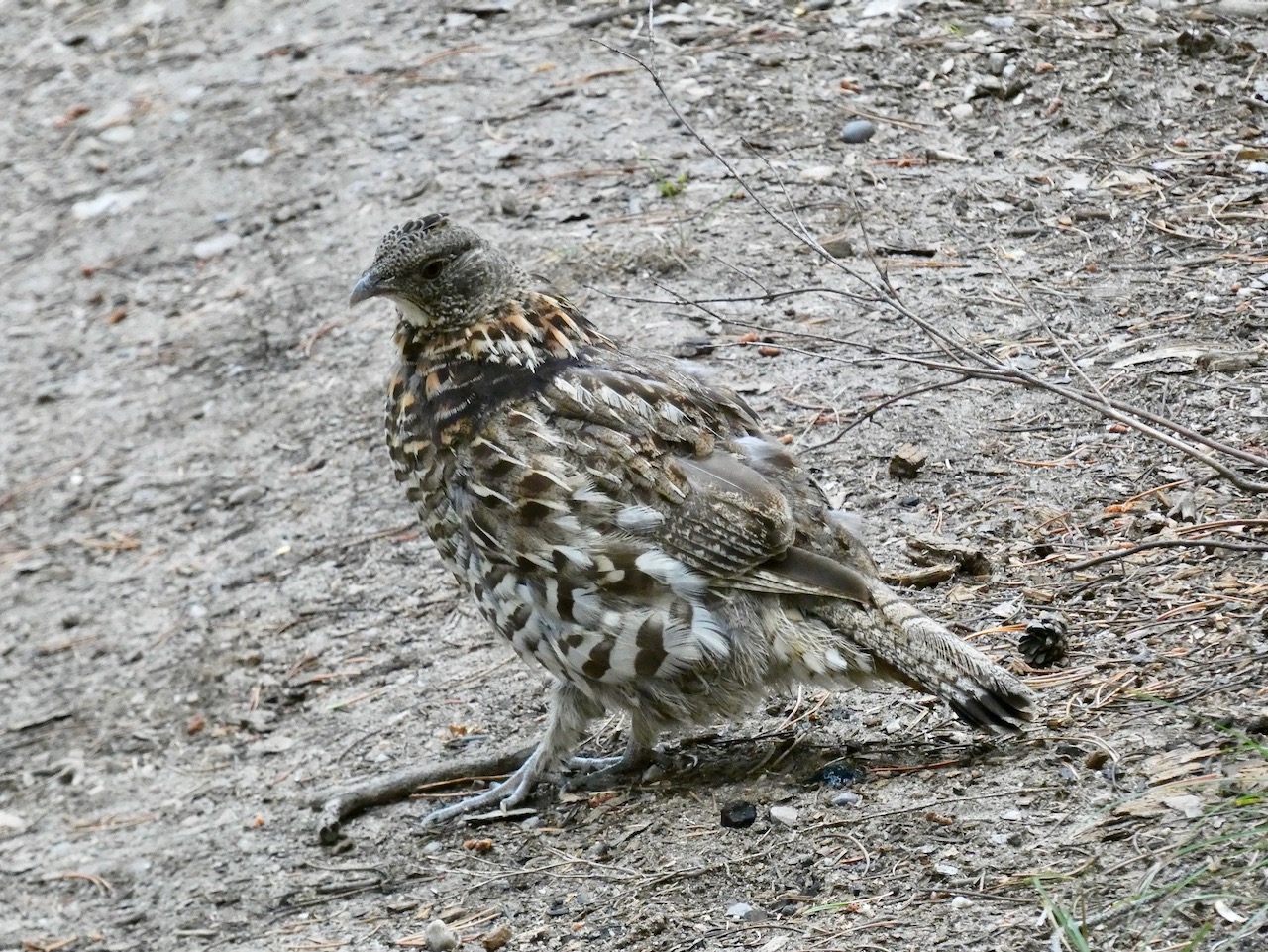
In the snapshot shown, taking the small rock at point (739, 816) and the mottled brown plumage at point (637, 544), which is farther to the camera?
the mottled brown plumage at point (637, 544)

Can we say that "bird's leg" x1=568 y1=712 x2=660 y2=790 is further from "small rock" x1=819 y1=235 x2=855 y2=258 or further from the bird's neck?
"small rock" x1=819 y1=235 x2=855 y2=258

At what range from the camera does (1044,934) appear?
356 centimetres

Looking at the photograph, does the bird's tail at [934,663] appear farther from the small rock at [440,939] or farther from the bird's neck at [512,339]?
the small rock at [440,939]

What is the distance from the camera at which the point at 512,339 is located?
5035 millimetres

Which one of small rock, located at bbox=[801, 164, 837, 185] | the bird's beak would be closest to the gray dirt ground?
small rock, located at bbox=[801, 164, 837, 185]

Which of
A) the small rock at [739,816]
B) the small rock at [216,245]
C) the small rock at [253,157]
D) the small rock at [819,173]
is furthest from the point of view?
the small rock at [253,157]

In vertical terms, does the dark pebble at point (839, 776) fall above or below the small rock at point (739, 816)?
above

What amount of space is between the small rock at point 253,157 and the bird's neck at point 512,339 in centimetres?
507

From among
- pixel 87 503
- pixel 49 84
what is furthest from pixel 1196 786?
pixel 49 84

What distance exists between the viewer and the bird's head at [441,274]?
5.12 meters

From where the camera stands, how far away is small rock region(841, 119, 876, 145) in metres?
7.78

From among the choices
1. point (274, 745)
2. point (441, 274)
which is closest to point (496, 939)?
point (274, 745)

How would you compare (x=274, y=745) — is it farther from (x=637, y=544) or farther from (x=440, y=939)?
(x=637, y=544)

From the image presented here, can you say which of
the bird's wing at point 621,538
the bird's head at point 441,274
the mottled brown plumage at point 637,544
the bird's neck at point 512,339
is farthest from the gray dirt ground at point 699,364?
the bird's head at point 441,274
